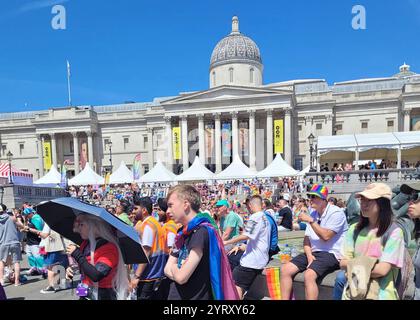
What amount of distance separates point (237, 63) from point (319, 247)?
52547mm

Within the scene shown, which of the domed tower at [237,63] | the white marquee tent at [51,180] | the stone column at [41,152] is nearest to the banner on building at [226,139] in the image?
the domed tower at [237,63]

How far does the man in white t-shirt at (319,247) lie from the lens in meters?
3.47

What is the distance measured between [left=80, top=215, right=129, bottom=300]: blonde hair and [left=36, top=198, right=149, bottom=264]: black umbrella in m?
0.06

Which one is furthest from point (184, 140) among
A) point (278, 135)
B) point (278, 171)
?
point (278, 171)

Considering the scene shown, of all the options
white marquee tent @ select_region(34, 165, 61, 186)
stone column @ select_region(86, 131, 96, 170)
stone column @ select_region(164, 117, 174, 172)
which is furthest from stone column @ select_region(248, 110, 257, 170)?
stone column @ select_region(86, 131, 96, 170)

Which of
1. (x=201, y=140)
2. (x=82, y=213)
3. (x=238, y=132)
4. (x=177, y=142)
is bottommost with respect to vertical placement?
(x=82, y=213)

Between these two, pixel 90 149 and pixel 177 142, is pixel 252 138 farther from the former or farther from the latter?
pixel 90 149

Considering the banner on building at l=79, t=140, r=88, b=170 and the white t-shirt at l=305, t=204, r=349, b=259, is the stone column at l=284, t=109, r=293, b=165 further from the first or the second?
the white t-shirt at l=305, t=204, r=349, b=259

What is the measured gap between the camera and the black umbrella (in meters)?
2.61

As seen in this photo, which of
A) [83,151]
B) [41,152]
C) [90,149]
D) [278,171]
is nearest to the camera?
[278,171]

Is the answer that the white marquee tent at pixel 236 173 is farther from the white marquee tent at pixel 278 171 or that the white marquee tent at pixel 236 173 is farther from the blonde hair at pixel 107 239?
the blonde hair at pixel 107 239

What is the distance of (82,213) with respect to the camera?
281 centimetres

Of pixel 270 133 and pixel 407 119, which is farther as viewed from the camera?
pixel 270 133

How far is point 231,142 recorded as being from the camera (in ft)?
153
